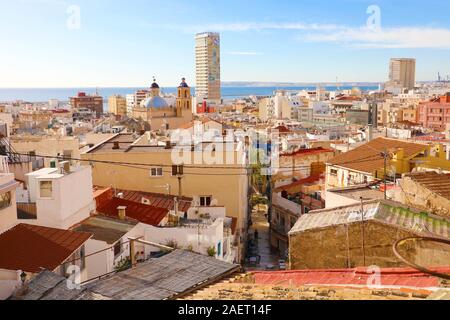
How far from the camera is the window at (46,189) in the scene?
1159 centimetres

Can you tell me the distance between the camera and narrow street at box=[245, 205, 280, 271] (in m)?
22.3

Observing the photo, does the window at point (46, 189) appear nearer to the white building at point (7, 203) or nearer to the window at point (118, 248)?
the white building at point (7, 203)

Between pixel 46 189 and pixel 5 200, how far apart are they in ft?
4.69

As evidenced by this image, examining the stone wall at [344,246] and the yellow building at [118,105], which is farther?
the yellow building at [118,105]

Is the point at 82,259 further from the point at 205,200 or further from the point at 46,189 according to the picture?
the point at 205,200

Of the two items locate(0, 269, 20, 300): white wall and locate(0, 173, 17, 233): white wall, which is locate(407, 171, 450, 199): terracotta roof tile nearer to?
locate(0, 269, 20, 300): white wall

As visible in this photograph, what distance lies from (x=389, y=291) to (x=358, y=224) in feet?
11.3

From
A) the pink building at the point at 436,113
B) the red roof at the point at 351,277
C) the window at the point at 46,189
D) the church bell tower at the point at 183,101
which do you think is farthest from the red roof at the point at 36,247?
the pink building at the point at 436,113

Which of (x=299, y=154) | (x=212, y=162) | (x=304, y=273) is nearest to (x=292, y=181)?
(x=299, y=154)

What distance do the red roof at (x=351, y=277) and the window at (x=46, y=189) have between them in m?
5.85

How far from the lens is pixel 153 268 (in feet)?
24.6
